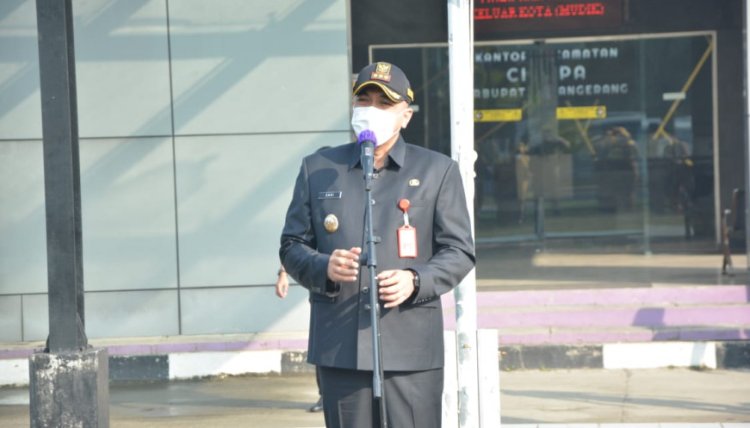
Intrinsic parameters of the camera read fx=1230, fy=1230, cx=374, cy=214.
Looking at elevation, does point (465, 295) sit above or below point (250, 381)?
above

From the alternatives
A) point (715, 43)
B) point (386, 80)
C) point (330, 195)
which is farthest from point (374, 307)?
point (715, 43)

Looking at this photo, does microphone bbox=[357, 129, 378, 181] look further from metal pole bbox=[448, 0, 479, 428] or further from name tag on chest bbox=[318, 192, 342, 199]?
metal pole bbox=[448, 0, 479, 428]

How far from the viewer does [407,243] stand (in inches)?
170

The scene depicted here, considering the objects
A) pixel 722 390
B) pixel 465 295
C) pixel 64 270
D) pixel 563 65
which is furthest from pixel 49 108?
pixel 563 65

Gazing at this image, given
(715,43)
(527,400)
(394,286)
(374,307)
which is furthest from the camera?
(715,43)

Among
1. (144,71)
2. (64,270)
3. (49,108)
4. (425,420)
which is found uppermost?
(144,71)

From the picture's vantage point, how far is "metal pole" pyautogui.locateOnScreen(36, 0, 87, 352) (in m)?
6.06

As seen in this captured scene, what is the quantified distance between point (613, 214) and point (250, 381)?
22.2ft

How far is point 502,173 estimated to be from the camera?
15.7 m

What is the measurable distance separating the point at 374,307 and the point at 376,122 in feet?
2.44

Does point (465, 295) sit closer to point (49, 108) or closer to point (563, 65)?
point (49, 108)

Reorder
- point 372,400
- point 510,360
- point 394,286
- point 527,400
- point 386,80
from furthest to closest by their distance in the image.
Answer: point 510,360 → point 527,400 → point 386,80 → point 372,400 → point 394,286

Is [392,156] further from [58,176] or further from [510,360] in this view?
[510,360]

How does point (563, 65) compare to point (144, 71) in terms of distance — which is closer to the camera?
point (144, 71)
